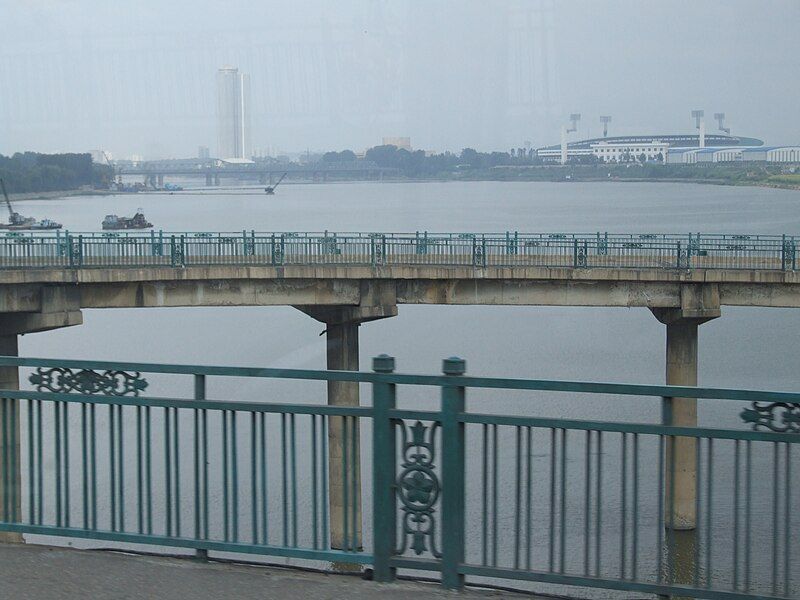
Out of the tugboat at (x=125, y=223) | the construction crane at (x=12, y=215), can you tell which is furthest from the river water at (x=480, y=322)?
the construction crane at (x=12, y=215)

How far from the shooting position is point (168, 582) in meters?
5.74

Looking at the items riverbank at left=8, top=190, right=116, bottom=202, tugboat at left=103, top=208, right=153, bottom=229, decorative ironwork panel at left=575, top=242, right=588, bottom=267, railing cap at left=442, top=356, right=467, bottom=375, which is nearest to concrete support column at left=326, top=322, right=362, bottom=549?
decorative ironwork panel at left=575, top=242, right=588, bottom=267

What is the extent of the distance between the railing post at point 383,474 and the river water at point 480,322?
555 inches

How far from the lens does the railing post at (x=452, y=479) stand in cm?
544

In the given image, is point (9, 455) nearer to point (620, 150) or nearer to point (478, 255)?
point (478, 255)

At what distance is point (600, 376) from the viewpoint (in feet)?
139

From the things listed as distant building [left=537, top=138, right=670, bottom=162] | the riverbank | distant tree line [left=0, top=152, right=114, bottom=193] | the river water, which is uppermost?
distant building [left=537, top=138, right=670, bottom=162]

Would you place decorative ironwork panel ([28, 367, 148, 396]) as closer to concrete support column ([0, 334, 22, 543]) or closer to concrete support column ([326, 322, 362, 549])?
concrete support column ([0, 334, 22, 543])

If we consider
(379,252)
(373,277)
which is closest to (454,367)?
(373,277)

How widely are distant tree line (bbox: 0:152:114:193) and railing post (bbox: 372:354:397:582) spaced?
60929 millimetres

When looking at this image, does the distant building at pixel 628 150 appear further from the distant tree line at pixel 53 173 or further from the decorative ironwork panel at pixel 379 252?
the decorative ironwork panel at pixel 379 252

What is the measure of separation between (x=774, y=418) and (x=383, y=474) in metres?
1.86

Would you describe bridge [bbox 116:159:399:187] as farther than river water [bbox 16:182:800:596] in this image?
Yes

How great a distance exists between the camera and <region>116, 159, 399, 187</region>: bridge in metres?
62.8
